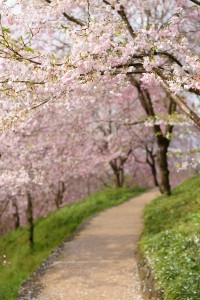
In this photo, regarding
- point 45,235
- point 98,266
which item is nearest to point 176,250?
point 98,266

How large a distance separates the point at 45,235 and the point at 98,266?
29.1ft

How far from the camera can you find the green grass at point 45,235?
1630 centimetres

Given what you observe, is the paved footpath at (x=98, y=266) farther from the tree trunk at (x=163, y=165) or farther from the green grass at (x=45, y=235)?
the tree trunk at (x=163, y=165)

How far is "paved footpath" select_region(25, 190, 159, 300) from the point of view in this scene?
894 cm

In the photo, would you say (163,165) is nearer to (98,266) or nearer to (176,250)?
(98,266)

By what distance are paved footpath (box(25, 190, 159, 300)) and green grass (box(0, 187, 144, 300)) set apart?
2.12 meters

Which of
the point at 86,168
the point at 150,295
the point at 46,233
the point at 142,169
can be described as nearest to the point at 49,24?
the point at 150,295

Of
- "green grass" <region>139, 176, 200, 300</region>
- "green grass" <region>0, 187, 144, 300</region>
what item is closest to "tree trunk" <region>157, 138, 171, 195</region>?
"green grass" <region>0, 187, 144, 300</region>

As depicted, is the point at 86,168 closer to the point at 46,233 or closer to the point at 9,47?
the point at 46,233

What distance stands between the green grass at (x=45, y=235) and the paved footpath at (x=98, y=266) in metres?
2.12

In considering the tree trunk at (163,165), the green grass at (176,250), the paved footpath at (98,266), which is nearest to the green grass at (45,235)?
the paved footpath at (98,266)

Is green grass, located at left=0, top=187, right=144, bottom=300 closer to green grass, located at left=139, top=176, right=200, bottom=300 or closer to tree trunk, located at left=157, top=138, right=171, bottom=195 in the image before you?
tree trunk, located at left=157, top=138, right=171, bottom=195

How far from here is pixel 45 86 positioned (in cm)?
589

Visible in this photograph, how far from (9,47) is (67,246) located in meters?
8.52
